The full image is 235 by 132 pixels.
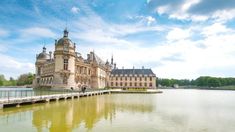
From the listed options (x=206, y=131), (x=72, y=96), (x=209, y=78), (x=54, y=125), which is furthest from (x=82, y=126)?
(x=209, y=78)

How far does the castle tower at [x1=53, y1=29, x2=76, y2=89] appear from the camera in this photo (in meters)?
59.0

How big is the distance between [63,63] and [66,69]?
61.5 inches

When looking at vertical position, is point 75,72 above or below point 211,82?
above

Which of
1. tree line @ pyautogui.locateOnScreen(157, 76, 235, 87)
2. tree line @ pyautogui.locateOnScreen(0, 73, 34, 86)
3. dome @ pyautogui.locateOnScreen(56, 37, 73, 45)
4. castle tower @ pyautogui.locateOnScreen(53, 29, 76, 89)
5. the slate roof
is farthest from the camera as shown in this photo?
tree line @ pyautogui.locateOnScreen(157, 76, 235, 87)

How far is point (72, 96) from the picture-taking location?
134 feet

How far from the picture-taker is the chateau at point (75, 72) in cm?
5925

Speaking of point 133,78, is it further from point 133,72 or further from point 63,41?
point 63,41

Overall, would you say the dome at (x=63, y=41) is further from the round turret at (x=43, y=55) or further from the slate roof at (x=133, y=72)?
the slate roof at (x=133, y=72)

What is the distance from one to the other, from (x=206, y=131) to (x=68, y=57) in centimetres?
4728

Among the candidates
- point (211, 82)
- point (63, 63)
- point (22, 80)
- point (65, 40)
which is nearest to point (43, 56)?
point (63, 63)

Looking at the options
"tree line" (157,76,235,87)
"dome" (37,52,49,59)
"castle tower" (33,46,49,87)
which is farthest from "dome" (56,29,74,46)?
"tree line" (157,76,235,87)

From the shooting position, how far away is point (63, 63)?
59.3 metres

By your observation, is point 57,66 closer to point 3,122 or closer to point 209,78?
point 3,122

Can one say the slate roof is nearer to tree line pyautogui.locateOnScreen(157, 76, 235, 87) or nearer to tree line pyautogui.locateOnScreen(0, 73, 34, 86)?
tree line pyautogui.locateOnScreen(0, 73, 34, 86)
